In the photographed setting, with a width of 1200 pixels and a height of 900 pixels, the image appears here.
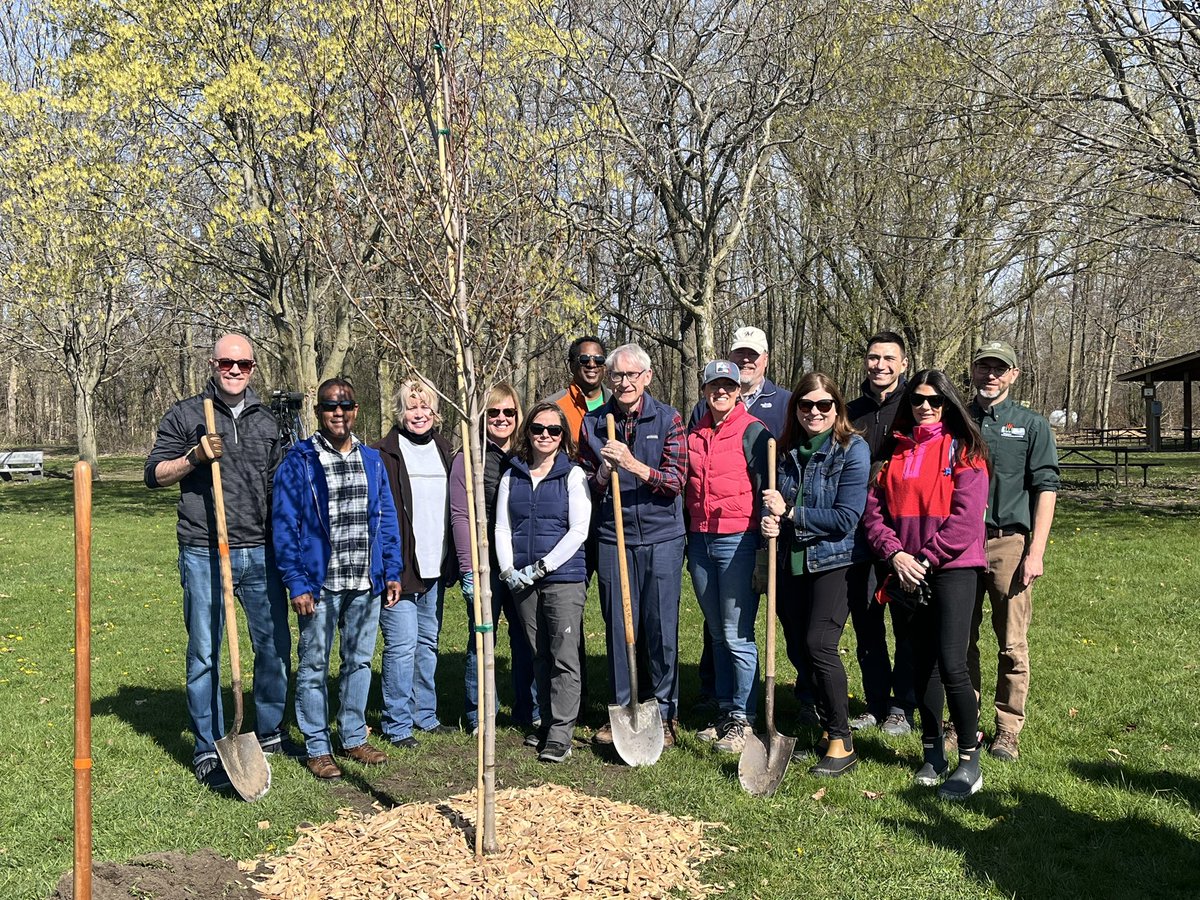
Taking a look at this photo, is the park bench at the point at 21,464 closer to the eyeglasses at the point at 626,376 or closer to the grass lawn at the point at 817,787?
the grass lawn at the point at 817,787

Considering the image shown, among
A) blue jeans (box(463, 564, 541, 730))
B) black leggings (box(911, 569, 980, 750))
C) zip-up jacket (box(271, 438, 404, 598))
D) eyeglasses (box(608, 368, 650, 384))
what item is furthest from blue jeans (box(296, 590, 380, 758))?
black leggings (box(911, 569, 980, 750))

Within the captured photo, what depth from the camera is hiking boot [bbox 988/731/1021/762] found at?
215 inches

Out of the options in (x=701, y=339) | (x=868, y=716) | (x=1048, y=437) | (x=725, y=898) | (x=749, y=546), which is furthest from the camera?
(x=701, y=339)

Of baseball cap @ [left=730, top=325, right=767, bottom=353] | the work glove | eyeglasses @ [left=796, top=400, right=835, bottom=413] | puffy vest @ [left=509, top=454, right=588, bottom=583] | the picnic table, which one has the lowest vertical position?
the picnic table

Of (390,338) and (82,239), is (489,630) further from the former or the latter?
(82,239)

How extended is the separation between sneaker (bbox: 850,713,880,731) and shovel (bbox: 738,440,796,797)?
90cm

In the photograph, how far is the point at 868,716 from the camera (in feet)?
20.1

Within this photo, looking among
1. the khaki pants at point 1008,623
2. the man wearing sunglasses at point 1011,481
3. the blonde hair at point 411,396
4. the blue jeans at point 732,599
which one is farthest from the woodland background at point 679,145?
the khaki pants at point 1008,623

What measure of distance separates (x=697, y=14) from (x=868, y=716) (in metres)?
13.7

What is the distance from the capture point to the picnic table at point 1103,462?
19344 mm

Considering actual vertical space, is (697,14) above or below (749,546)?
above

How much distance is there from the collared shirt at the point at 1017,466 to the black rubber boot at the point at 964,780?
4.05 feet

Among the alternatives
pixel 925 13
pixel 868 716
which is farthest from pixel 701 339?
pixel 868 716

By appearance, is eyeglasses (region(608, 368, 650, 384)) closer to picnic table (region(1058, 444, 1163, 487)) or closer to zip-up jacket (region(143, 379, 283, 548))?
zip-up jacket (region(143, 379, 283, 548))
